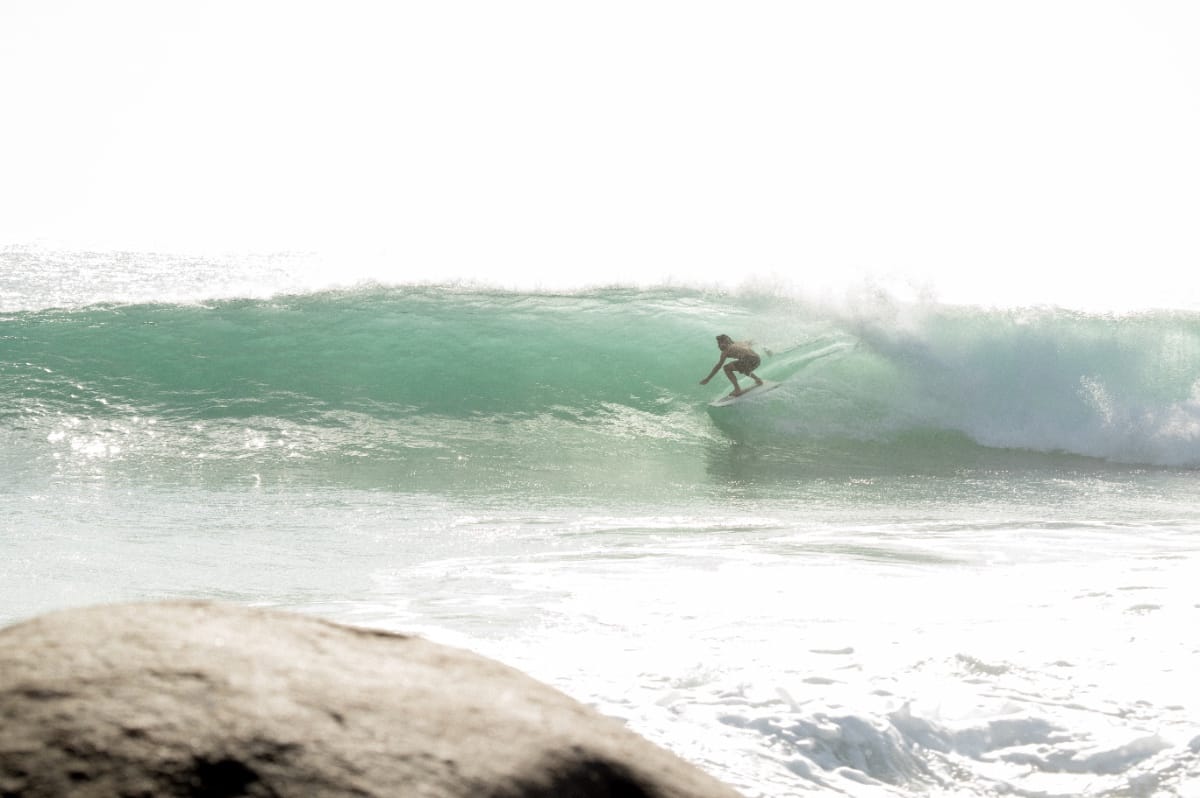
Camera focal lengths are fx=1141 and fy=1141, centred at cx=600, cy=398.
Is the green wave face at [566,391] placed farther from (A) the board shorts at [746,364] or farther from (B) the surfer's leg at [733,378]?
(A) the board shorts at [746,364]

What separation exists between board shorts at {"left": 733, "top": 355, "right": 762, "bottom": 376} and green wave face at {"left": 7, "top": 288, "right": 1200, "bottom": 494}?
0.35 metres

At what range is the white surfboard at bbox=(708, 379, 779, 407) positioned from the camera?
1223cm

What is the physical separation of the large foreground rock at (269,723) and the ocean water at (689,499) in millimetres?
1425

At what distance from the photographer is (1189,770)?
307cm

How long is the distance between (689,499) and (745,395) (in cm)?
346

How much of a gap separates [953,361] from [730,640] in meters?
9.41

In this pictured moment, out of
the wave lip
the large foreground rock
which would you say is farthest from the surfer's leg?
the large foreground rock

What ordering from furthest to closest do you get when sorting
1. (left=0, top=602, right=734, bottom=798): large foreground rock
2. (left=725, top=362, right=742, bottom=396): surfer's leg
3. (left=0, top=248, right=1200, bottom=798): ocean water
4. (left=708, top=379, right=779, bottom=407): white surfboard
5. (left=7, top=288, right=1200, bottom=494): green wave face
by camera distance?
(left=708, top=379, right=779, bottom=407): white surfboard < (left=725, top=362, right=742, bottom=396): surfer's leg < (left=7, top=288, right=1200, bottom=494): green wave face < (left=0, top=248, right=1200, bottom=798): ocean water < (left=0, top=602, right=734, bottom=798): large foreground rock

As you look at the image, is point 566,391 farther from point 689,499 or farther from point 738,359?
point 689,499

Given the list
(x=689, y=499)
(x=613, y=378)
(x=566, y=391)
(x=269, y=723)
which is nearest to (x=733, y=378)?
(x=613, y=378)

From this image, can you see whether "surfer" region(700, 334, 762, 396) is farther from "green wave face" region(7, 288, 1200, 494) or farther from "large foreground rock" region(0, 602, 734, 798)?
"large foreground rock" region(0, 602, 734, 798)

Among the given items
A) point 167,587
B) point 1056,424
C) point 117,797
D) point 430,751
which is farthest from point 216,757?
point 1056,424

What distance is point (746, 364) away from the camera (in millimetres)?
12250

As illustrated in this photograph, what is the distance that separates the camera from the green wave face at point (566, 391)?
1023 centimetres
